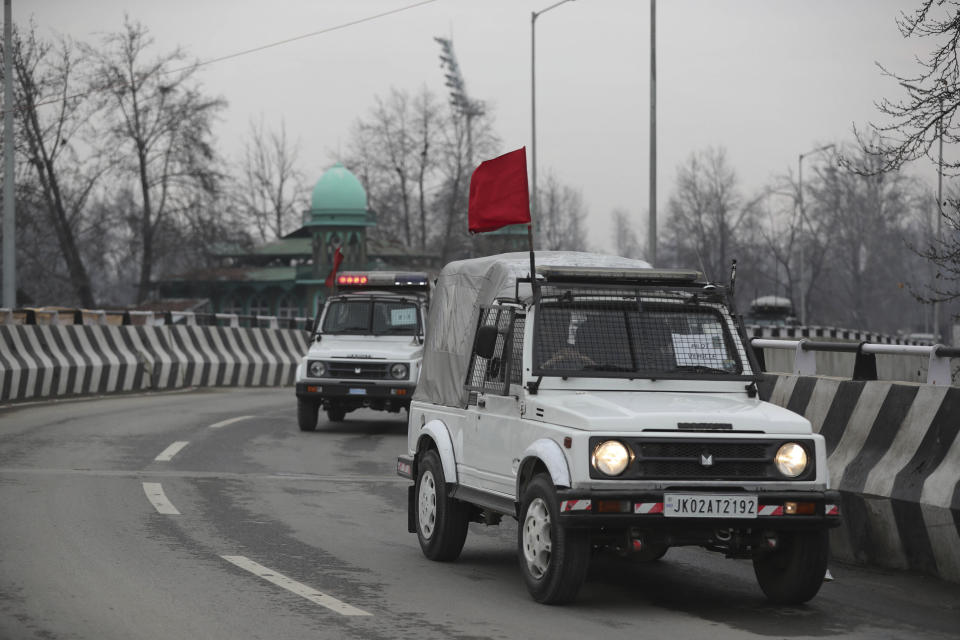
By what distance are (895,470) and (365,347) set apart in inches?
471

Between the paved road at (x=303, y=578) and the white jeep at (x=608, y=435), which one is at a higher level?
the white jeep at (x=608, y=435)

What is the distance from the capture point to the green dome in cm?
8731

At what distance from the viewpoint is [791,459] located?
7.55 metres

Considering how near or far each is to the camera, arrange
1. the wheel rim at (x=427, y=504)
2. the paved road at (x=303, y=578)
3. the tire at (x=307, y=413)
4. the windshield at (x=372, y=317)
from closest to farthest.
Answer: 1. the paved road at (x=303, y=578)
2. the wheel rim at (x=427, y=504)
3. the tire at (x=307, y=413)
4. the windshield at (x=372, y=317)

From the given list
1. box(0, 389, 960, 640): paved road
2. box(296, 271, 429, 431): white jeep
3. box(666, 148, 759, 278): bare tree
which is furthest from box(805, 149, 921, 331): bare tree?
box(0, 389, 960, 640): paved road

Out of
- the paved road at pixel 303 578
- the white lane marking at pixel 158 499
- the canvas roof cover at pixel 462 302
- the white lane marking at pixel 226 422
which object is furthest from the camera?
the white lane marking at pixel 226 422

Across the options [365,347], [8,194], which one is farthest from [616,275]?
[8,194]

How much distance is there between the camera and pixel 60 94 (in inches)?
2190

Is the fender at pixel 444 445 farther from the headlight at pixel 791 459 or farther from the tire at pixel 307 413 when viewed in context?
the tire at pixel 307 413

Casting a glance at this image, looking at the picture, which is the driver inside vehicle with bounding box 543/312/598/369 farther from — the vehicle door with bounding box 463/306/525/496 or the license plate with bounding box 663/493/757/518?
the license plate with bounding box 663/493/757/518

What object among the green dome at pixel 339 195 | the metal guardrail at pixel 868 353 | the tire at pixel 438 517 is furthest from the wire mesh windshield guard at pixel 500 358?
the green dome at pixel 339 195

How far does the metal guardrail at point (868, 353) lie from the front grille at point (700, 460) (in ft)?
6.45

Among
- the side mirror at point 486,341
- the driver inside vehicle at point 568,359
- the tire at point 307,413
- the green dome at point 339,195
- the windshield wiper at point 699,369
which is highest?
the green dome at point 339,195

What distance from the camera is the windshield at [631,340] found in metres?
8.26
